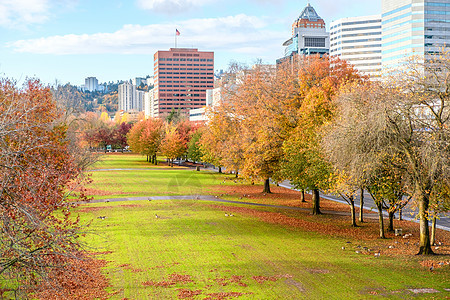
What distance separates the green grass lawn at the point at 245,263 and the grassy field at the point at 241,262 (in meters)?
0.04

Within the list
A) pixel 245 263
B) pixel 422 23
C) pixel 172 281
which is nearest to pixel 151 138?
pixel 245 263

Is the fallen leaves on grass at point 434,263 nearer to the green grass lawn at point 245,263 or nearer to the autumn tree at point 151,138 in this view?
the green grass lawn at point 245,263

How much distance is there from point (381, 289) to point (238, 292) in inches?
230

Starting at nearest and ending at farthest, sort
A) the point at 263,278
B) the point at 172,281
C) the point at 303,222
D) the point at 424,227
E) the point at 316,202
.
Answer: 1. the point at 172,281
2. the point at 263,278
3. the point at 424,227
4. the point at 303,222
5. the point at 316,202

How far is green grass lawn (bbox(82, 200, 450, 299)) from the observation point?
1648 centimetres

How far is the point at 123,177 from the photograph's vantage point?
201 feet

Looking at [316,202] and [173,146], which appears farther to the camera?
[173,146]

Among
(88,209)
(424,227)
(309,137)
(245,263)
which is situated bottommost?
(245,263)

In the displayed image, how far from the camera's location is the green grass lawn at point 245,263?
649 inches

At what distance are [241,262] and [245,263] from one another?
245 millimetres

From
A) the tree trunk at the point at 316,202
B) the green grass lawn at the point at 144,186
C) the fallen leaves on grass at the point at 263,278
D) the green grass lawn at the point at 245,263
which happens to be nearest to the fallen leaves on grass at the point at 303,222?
the tree trunk at the point at 316,202

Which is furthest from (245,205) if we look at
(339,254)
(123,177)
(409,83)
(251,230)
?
(123,177)

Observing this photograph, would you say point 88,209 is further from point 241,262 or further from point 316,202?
point 316,202

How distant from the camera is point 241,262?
2027 cm
